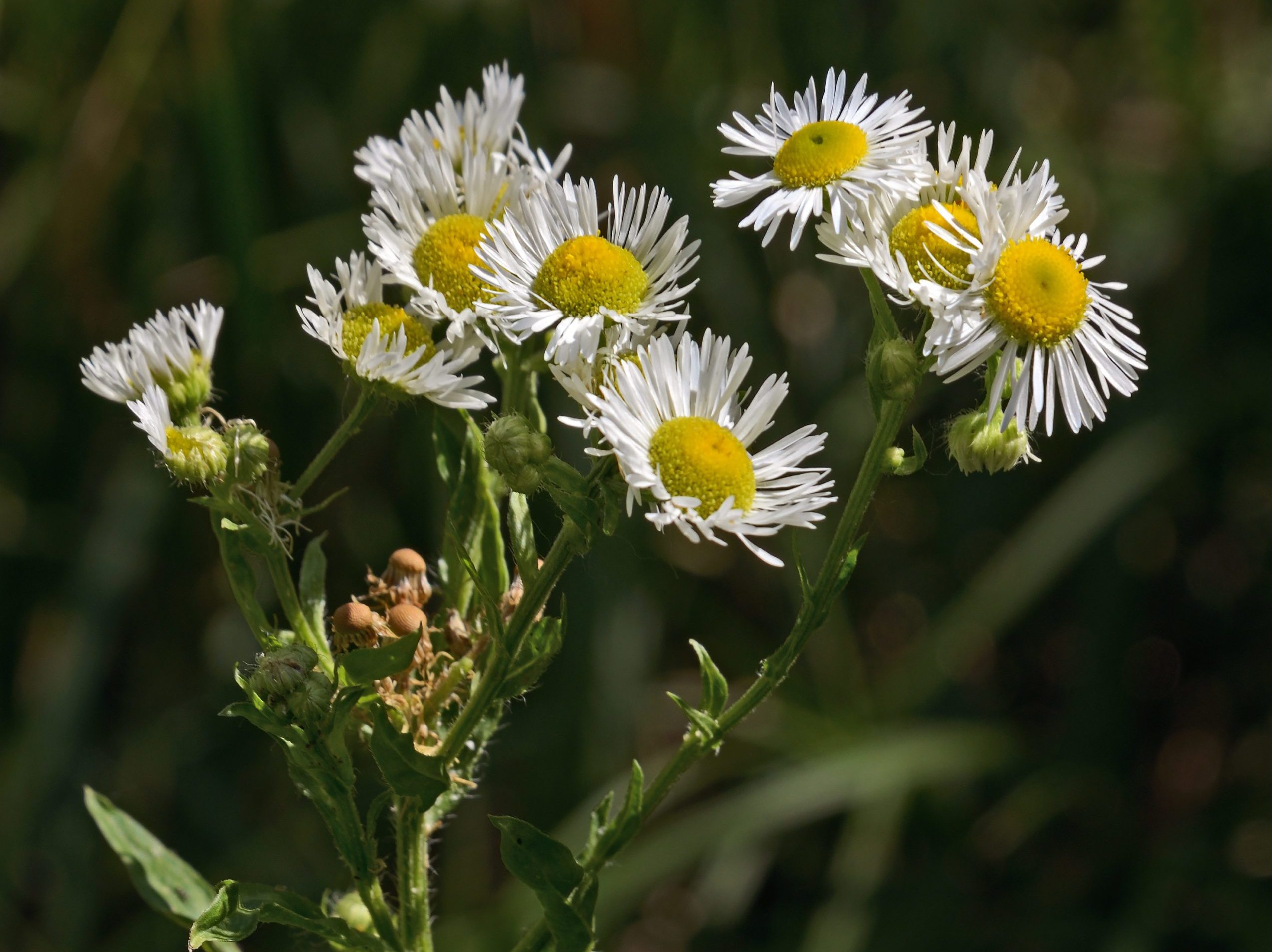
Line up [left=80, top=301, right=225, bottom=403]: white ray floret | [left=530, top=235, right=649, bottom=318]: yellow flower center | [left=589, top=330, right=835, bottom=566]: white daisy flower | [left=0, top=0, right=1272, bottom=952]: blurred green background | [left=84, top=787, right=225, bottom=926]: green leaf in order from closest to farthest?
[left=589, top=330, right=835, bottom=566]: white daisy flower
[left=530, top=235, right=649, bottom=318]: yellow flower center
[left=80, top=301, right=225, bottom=403]: white ray floret
[left=84, top=787, right=225, bottom=926]: green leaf
[left=0, top=0, right=1272, bottom=952]: blurred green background

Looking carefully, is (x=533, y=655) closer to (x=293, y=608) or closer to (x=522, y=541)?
(x=522, y=541)

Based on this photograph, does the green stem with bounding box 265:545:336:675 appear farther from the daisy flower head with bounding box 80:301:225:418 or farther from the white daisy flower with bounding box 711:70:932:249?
the white daisy flower with bounding box 711:70:932:249

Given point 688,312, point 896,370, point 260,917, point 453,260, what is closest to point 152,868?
point 260,917

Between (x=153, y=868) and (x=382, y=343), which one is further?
(x=153, y=868)

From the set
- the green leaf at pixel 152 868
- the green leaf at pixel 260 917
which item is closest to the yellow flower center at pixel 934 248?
the green leaf at pixel 260 917

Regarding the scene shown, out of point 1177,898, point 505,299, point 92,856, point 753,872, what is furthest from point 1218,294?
point 92,856

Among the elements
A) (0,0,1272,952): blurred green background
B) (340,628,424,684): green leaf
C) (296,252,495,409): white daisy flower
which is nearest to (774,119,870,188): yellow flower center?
(296,252,495,409): white daisy flower

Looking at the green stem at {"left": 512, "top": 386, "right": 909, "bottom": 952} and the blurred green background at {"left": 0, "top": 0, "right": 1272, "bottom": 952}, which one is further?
the blurred green background at {"left": 0, "top": 0, "right": 1272, "bottom": 952}

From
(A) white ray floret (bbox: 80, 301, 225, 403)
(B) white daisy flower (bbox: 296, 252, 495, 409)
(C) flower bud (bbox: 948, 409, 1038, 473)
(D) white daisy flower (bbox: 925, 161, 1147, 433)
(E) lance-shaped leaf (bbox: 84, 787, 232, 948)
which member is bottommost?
(E) lance-shaped leaf (bbox: 84, 787, 232, 948)
